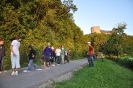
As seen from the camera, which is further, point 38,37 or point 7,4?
point 38,37

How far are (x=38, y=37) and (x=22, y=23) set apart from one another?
11.6 feet

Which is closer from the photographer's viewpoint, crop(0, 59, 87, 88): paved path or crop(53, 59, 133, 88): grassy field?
crop(0, 59, 87, 88): paved path

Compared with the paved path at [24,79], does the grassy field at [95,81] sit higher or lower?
lower

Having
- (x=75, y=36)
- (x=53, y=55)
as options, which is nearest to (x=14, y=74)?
(x=53, y=55)

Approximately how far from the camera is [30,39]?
32.8 m

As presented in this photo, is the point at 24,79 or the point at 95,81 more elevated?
the point at 24,79

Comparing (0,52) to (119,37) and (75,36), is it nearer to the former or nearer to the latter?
(119,37)

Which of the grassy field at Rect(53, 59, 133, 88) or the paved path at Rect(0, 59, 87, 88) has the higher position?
the paved path at Rect(0, 59, 87, 88)

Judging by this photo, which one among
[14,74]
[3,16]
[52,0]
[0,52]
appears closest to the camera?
[14,74]

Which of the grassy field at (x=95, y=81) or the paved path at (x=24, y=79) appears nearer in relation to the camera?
the paved path at (x=24, y=79)

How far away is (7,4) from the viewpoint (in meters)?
31.5

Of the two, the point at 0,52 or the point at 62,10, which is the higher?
the point at 62,10

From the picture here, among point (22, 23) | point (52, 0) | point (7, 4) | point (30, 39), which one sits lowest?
point (30, 39)

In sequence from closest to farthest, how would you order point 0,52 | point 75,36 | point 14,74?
point 14,74 → point 0,52 → point 75,36
